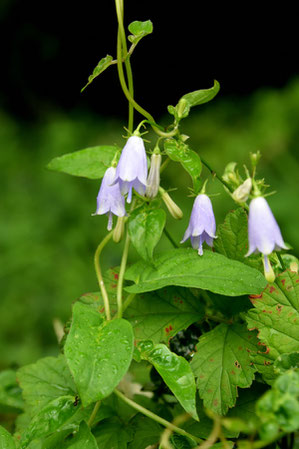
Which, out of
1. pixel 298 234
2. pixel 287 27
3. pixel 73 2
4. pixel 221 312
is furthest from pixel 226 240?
pixel 73 2

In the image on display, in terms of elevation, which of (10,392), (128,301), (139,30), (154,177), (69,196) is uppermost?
(139,30)

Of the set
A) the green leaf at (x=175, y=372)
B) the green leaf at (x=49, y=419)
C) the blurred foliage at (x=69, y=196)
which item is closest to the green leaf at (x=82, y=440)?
the green leaf at (x=49, y=419)

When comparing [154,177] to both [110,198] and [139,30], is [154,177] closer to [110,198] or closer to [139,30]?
[110,198]

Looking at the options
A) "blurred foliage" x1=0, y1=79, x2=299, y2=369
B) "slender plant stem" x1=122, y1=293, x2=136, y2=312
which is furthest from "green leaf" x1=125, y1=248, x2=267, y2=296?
"blurred foliage" x1=0, y1=79, x2=299, y2=369

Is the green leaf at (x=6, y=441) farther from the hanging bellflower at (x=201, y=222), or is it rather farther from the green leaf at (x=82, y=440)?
the hanging bellflower at (x=201, y=222)

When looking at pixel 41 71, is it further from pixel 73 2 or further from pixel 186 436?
pixel 186 436

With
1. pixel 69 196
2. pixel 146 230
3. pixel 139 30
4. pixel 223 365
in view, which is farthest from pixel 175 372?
pixel 69 196

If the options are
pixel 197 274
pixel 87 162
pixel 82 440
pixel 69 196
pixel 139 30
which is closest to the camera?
pixel 82 440

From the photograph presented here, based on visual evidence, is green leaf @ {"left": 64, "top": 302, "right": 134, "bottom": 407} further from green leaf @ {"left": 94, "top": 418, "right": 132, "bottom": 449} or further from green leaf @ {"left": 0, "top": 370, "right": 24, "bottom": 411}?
green leaf @ {"left": 0, "top": 370, "right": 24, "bottom": 411}
